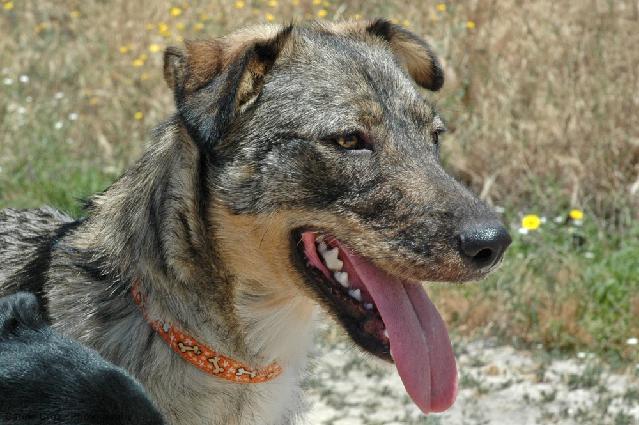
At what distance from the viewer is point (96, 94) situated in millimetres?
9219

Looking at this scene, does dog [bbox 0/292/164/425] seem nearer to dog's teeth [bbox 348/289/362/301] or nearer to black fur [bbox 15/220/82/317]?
black fur [bbox 15/220/82/317]

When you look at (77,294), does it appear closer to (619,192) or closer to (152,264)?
(152,264)

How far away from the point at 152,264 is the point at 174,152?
0.40m

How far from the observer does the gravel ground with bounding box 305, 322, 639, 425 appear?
18.0 ft

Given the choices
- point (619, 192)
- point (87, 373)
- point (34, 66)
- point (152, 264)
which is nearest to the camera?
point (87, 373)

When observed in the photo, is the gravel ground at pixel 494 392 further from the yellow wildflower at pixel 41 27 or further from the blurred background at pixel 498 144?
the yellow wildflower at pixel 41 27

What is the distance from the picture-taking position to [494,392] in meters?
5.76

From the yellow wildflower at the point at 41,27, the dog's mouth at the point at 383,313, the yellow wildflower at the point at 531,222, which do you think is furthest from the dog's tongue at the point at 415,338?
the yellow wildflower at the point at 41,27

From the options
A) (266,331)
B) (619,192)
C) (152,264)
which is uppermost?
(152,264)

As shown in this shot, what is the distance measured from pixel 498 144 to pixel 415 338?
3985mm

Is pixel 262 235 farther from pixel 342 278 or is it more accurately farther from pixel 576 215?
pixel 576 215

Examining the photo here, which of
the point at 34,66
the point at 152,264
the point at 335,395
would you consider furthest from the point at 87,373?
the point at 34,66

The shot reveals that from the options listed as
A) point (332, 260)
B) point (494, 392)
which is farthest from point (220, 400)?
point (494, 392)

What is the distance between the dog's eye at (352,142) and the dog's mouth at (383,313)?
1.03ft
